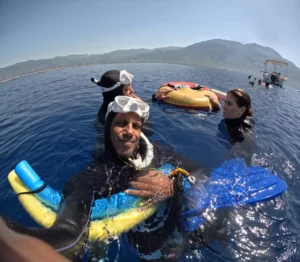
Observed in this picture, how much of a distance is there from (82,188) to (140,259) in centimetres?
132

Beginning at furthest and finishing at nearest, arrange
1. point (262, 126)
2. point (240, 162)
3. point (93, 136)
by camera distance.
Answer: point (262, 126) → point (93, 136) → point (240, 162)

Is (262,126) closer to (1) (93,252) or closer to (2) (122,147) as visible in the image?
(2) (122,147)

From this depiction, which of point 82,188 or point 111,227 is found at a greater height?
point 82,188

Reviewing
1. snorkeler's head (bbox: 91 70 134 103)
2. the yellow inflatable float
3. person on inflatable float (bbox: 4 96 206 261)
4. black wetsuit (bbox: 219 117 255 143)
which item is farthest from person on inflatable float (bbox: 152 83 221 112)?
person on inflatable float (bbox: 4 96 206 261)

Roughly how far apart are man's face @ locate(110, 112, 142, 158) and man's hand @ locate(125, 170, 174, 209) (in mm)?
611

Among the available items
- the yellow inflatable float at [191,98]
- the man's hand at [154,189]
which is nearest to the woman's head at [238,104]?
the yellow inflatable float at [191,98]

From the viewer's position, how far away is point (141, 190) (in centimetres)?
313

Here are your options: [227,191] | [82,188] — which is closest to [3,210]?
[82,188]

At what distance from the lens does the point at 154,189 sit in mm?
3088

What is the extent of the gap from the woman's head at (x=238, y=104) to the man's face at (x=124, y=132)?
157 inches

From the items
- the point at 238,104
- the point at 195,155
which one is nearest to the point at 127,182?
the point at 195,155

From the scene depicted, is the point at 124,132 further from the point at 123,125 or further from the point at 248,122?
the point at 248,122

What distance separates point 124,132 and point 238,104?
4348 mm

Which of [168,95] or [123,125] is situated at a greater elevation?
[123,125]
